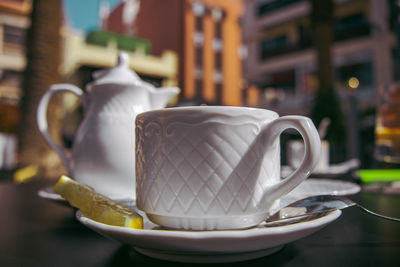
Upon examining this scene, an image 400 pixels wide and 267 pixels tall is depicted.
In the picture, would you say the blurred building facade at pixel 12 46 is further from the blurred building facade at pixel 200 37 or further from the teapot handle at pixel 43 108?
the teapot handle at pixel 43 108

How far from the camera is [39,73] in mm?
2953

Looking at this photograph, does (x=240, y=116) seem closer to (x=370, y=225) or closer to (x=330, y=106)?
(x=370, y=225)

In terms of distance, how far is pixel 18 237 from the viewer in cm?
45

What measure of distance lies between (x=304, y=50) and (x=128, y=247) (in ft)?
40.7

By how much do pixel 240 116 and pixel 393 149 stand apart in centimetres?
99

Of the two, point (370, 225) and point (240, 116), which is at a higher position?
point (240, 116)

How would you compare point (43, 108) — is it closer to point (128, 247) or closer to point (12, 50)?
point (128, 247)

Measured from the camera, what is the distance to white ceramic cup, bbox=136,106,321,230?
385 mm

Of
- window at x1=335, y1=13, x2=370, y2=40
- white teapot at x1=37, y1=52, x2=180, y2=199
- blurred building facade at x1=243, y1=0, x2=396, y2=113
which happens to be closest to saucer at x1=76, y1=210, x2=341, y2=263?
white teapot at x1=37, y1=52, x2=180, y2=199

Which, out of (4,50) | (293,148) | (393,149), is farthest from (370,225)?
(4,50)

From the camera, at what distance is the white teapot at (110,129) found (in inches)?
24.6

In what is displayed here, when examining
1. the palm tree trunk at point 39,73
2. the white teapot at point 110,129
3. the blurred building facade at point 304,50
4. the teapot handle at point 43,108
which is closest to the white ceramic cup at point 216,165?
the white teapot at point 110,129

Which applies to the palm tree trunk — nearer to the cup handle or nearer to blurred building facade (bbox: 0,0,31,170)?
the cup handle

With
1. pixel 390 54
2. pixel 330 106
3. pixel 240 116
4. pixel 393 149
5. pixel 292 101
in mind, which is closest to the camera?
pixel 240 116
